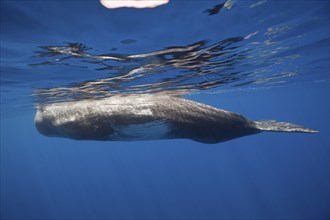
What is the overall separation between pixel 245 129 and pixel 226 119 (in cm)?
64

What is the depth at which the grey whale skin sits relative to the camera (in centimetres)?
686

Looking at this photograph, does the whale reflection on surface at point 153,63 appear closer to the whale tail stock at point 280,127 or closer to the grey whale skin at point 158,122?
the grey whale skin at point 158,122

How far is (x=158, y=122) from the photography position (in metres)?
6.94

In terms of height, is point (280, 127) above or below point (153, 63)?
below

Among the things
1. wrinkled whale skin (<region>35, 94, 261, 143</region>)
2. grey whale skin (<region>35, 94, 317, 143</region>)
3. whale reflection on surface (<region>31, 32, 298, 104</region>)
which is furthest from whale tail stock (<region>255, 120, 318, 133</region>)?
whale reflection on surface (<region>31, 32, 298, 104</region>)

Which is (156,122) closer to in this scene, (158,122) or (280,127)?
(158,122)

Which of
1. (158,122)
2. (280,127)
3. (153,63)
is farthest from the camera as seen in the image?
(153,63)

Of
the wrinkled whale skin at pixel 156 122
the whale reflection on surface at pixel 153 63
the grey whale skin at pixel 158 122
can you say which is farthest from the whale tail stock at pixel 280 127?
the whale reflection on surface at pixel 153 63

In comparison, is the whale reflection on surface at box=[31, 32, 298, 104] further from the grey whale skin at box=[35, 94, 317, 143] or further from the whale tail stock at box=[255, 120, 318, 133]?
the whale tail stock at box=[255, 120, 318, 133]

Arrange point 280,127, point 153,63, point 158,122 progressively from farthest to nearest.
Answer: point 153,63 → point 280,127 → point 158,122

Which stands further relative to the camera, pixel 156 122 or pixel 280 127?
pixel 280 127

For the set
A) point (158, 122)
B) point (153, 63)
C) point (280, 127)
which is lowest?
point (280, 127)

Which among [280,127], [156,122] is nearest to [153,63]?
[156,122]

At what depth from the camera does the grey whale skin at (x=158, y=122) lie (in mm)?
6855
